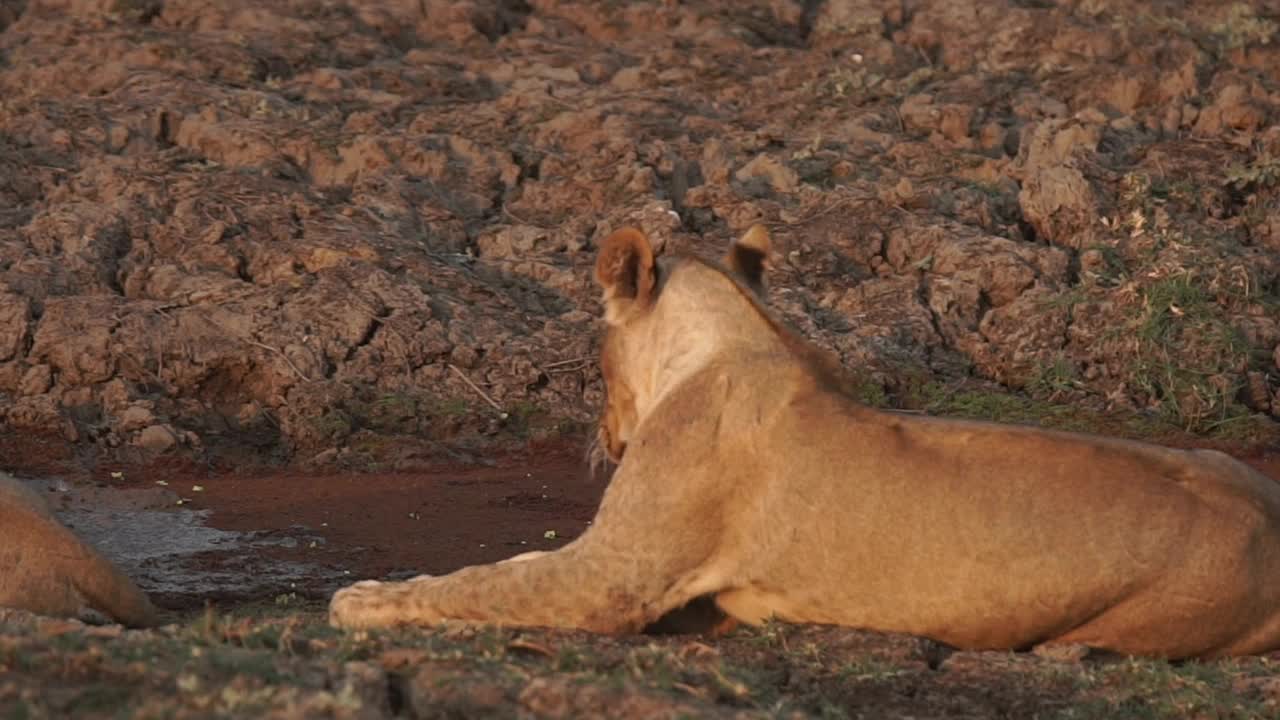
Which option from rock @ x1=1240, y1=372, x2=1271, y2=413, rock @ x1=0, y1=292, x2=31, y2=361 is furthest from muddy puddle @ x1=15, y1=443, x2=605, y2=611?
rock @ x1=1240, y1=372, x2=1271, y2=413

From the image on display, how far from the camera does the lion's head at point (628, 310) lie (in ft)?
22.4

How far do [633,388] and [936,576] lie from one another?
1481mm

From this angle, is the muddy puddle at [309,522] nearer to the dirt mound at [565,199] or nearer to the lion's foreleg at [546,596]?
the dirt mound at [565,199]

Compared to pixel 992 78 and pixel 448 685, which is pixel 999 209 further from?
pixel 448 685

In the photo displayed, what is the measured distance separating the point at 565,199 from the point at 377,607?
945cm

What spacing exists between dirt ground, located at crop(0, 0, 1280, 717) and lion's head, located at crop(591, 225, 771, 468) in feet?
5.76

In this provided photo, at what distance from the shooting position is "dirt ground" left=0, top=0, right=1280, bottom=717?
1219 centimetres

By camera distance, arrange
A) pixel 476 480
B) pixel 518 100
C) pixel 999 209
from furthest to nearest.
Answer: pixel 518 100
pixel 999 209
pixel 476 480

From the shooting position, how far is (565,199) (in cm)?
1561

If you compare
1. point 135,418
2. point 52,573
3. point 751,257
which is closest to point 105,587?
point 52,573

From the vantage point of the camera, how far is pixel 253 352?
13188 mm

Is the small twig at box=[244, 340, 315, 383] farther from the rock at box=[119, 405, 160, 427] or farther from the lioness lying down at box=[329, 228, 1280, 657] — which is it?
the lioness lying down at box=[329, 228, 1280, 657]

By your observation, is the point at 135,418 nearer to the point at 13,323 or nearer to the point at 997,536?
the point at 13,323

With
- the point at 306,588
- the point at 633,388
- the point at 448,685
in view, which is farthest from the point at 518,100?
the point at 448,685
